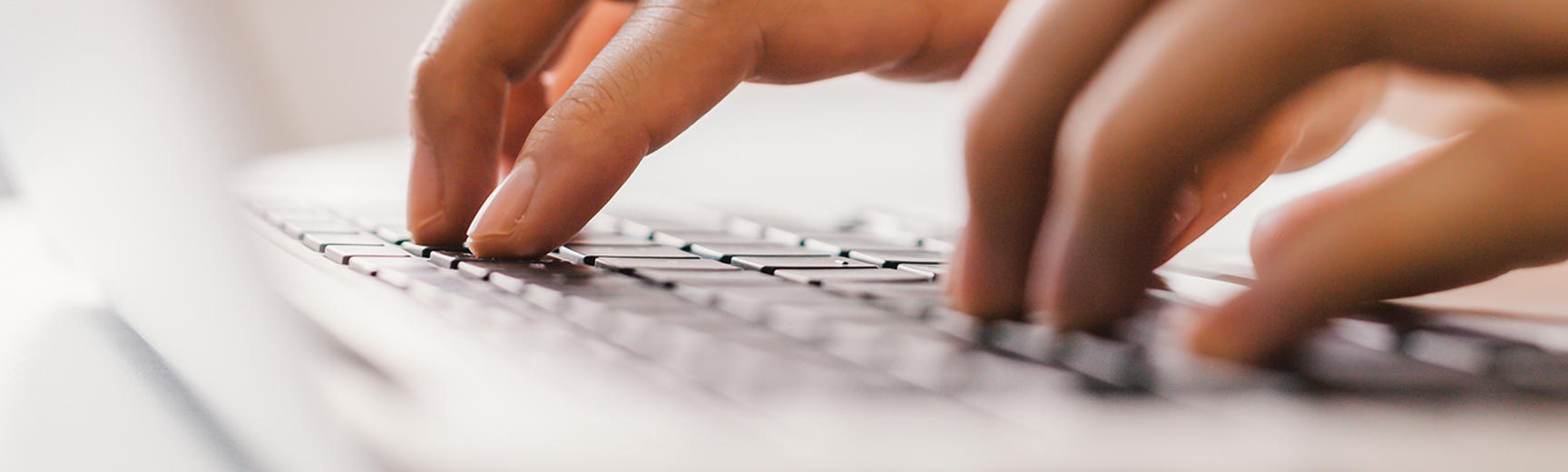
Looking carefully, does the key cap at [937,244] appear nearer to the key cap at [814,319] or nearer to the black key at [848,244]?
the black key at [848,244]

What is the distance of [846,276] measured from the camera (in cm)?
38

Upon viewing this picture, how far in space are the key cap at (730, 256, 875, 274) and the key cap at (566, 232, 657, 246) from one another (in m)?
0.09

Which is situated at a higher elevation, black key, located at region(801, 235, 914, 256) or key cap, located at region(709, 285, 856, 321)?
black key, located at region(801, 235, 914, 256)

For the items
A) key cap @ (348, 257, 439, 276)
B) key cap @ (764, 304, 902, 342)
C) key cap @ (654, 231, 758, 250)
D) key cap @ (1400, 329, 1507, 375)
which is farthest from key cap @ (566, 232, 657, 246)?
key cap @ (1400, 329, 1507, 375)

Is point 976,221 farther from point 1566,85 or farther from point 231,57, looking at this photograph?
point 231,57

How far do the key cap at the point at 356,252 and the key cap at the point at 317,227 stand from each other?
57mm

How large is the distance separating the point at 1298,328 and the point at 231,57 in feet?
5.08

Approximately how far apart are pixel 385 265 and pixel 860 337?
208 mm

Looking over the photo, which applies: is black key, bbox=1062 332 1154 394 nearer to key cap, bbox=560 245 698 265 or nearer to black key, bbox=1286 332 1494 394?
black key, bbox=1286 332 1494 394

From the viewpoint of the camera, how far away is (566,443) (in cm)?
18

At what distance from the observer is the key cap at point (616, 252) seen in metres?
0.44

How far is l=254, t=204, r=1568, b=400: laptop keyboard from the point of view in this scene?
0.22 metres

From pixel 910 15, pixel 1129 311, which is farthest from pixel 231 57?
pixel 1129 311

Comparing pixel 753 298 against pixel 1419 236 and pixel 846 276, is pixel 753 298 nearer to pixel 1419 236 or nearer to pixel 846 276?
pixel 846 276
